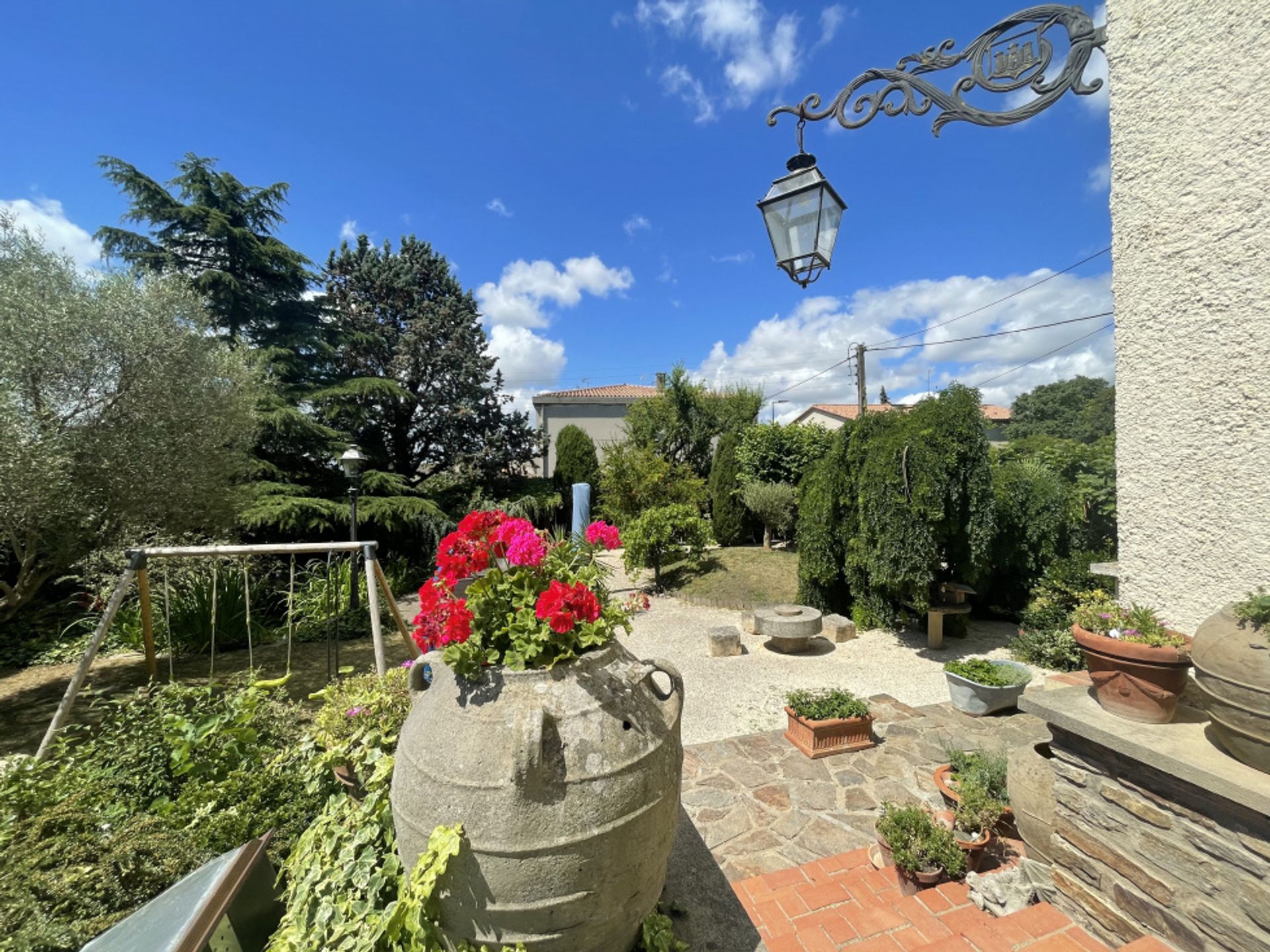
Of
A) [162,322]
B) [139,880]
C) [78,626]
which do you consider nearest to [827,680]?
[139,880]

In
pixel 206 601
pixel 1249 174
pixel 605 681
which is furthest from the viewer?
pixel 206 601

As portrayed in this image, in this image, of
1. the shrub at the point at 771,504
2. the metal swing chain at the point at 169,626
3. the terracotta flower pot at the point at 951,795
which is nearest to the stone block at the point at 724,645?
the terracotta flower pot at the point at 951,795

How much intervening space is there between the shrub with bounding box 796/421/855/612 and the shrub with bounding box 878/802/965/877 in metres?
5.45

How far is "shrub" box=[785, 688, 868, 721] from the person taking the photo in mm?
4273

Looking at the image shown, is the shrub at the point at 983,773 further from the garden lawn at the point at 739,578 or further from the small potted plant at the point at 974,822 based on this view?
the garden lawn at the point at 739,578

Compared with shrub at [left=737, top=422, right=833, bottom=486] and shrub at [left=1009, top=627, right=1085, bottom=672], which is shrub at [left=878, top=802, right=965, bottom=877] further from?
shrub at [left=737, top=422, right=833, bottom=486]

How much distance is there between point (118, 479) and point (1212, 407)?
30.4ft

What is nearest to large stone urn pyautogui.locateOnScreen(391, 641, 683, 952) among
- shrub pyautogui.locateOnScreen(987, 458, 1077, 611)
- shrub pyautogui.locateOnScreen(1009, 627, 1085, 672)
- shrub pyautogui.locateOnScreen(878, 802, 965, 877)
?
shrub pyautogui.locateOnScreen(878, 802, 965, 877)

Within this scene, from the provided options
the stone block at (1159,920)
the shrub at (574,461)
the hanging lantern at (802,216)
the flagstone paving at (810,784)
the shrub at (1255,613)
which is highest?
the hanging lantern at (802,216)

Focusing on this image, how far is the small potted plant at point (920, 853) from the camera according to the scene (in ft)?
8.65

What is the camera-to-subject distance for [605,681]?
5.73 feet

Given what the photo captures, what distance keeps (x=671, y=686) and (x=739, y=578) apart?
9.08 meters

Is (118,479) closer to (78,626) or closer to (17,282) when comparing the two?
(17,282)

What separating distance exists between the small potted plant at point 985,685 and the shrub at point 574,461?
40.4 feet
